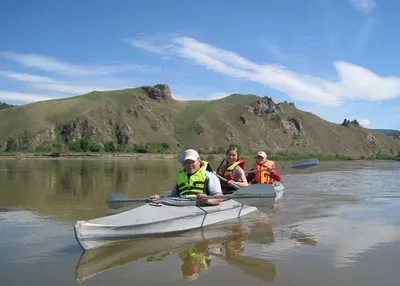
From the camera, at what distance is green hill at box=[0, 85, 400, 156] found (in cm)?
10688

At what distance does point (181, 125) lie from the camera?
12612cm

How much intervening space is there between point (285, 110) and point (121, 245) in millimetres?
138520

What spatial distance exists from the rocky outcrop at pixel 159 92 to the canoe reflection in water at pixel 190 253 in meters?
131

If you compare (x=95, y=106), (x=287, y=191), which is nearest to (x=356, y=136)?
(x=95, y=106)

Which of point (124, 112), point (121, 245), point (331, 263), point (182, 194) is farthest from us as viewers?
point (124, 112)

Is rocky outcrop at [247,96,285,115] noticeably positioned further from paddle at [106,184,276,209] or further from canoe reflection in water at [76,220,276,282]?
canoe reflection in water at [76,220,276,282]

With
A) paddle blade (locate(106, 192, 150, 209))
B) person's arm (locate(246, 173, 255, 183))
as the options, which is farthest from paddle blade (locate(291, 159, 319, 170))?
paddle blade (locate(106, 192, 150, 209))

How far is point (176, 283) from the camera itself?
5.31 m

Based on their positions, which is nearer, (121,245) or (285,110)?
(121,245)

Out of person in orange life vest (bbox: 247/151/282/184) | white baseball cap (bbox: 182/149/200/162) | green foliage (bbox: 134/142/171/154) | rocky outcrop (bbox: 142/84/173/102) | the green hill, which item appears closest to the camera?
white baseball cap (bbox: 182/149/200/162)

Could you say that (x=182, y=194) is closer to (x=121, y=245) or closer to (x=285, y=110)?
(x=121, y=245)

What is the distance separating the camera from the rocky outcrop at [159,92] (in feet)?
451

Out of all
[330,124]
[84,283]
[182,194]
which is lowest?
[84,283]

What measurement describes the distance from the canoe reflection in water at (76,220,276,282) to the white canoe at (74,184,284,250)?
155 millimetres
